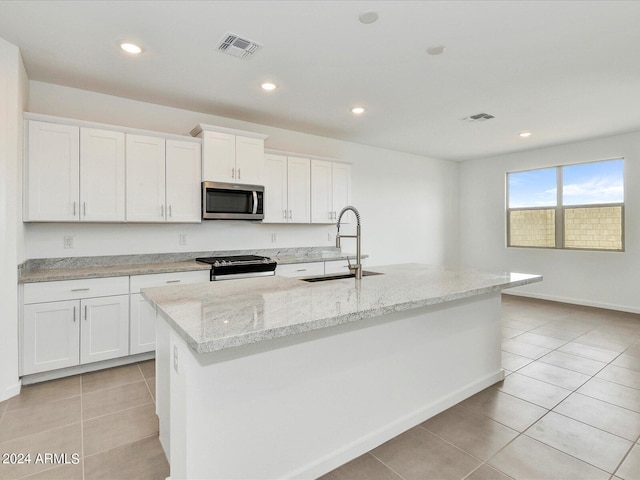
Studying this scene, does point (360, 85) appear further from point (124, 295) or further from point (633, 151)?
point (633, 151)

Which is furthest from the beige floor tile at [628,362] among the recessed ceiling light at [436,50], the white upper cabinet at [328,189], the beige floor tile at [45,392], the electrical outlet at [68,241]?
the electrical outlet at [68,241]

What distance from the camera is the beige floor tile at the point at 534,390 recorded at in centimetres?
250

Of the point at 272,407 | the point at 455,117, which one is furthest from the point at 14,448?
the point at 455,117

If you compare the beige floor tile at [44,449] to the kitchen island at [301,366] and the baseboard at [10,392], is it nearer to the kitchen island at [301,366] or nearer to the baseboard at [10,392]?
the kitchen island at [301,366]

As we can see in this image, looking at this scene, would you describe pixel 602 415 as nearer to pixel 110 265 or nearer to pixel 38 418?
pixel 38 418

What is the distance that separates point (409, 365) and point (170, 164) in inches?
116

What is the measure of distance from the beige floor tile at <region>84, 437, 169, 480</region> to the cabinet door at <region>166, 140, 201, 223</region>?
7.05 ft

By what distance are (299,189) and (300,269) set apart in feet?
3.53

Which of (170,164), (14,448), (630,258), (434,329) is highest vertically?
(170,164)

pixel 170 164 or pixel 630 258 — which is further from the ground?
pixel 170 164

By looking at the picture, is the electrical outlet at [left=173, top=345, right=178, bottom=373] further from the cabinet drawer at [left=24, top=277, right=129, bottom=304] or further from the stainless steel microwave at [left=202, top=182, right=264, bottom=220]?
the stainless steel microwave at [left=202, top=182, right=264, bottom=220]

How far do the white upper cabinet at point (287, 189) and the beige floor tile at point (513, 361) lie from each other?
2.74 meters

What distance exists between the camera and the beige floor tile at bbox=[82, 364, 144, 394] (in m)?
2.75

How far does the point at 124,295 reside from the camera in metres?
3.06
